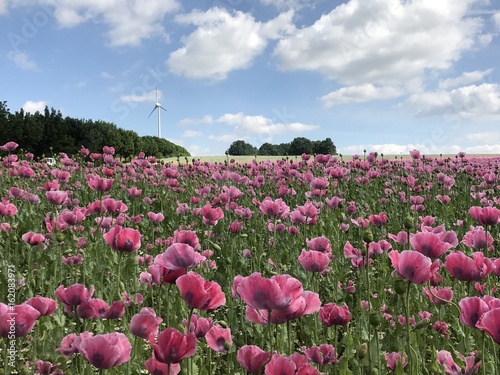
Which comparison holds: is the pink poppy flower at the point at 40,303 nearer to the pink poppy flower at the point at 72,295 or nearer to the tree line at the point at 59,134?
the pink poppy flower at the point at 72,295

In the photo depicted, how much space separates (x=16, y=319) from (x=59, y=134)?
55469 millimetres

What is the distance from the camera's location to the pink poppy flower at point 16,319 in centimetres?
154

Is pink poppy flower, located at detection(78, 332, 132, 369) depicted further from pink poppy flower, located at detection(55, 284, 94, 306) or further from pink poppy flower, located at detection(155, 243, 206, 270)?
pink poppy flower, located at detection(55, 284, 94, 306)

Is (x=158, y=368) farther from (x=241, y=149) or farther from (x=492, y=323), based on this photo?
(x=241, y=149)

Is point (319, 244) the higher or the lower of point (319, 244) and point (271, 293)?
the lower

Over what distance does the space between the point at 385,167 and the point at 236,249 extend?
23.3ft

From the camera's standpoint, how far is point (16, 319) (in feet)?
5.21

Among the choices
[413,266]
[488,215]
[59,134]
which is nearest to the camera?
[413,266]

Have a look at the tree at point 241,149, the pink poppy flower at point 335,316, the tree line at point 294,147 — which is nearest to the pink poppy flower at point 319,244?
the pink poppy flower at point 335,316

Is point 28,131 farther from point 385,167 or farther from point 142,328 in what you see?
point 142,328

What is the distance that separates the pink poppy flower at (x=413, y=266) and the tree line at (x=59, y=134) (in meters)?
44.9

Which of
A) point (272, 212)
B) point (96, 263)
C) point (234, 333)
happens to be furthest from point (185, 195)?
point (234, 333)

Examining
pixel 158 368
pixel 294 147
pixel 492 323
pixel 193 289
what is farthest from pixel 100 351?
pixel 294 147

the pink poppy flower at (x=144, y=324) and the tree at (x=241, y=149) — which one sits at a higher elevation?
the tree at (x=241, y=149)
